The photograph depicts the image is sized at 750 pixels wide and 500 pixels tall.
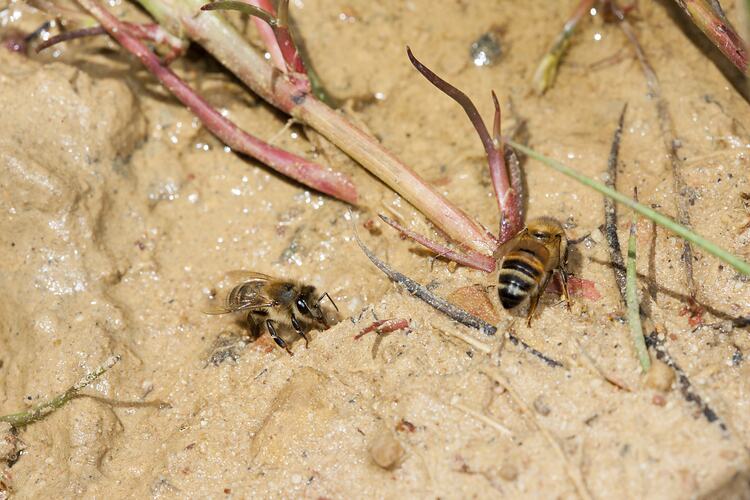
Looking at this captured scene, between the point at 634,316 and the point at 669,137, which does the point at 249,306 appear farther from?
the point at 669,137

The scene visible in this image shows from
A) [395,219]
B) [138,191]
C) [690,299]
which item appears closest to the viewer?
[690,299]

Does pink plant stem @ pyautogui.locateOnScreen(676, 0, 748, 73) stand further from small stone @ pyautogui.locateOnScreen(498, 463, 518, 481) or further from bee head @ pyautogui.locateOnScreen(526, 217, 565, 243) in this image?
small stone @ pyautogui.locateOnScreen(498, 463, 518, 481)

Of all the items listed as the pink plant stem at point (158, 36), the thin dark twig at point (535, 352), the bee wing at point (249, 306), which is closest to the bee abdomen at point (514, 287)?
the thin dark twig at point (535, 352)

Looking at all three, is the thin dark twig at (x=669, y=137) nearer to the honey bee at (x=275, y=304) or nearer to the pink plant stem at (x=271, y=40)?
the honey bee at (x=275, y=304)

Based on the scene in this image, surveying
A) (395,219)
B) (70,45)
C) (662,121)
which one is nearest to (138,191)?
(70,45)

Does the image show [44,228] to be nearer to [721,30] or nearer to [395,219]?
[395,219]

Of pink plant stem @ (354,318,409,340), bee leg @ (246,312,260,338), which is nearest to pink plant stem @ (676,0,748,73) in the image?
pink plant stem @ (354,318,409,340)

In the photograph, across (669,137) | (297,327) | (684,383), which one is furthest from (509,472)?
(669,137)
